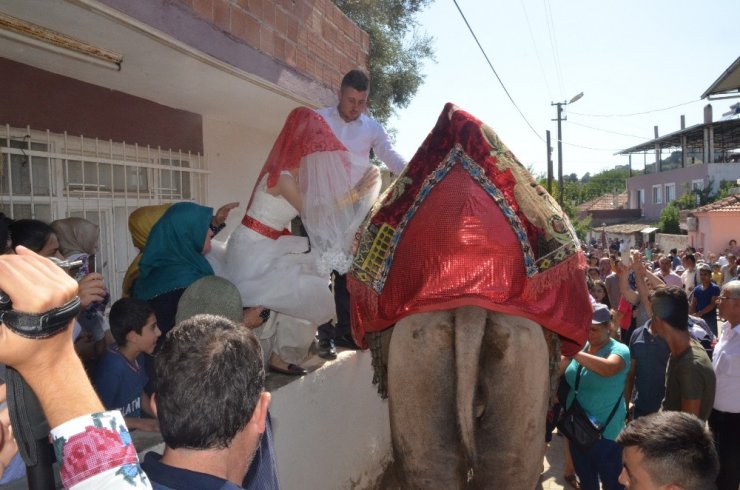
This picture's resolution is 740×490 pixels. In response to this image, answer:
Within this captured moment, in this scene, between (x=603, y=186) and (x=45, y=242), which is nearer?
(x=45, y=242)

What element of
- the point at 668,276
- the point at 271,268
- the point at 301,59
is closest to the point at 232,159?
the point at 301,59

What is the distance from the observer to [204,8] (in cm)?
425

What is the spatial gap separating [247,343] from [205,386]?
0.16m

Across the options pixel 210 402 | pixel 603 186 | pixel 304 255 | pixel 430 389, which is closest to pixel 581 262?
pixel 430 389

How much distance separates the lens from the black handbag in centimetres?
416

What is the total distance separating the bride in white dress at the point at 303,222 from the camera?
392 centimetres

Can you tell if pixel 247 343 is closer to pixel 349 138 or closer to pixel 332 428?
pixel 332 428

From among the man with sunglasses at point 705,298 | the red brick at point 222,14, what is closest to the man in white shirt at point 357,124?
the red brick at point 222,14

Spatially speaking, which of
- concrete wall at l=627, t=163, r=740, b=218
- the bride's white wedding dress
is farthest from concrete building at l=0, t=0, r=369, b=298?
concrete wall at l=627, t=163, r=740, b=218

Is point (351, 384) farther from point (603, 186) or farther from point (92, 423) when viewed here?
point (603, 186)

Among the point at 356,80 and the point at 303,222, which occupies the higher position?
the point at 356,80

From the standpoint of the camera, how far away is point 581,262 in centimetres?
308

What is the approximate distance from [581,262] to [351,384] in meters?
2.25

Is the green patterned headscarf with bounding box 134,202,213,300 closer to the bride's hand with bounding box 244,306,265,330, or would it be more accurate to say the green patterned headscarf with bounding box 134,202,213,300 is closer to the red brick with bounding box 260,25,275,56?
the bride's hand with bounding box 244,306,265,330
